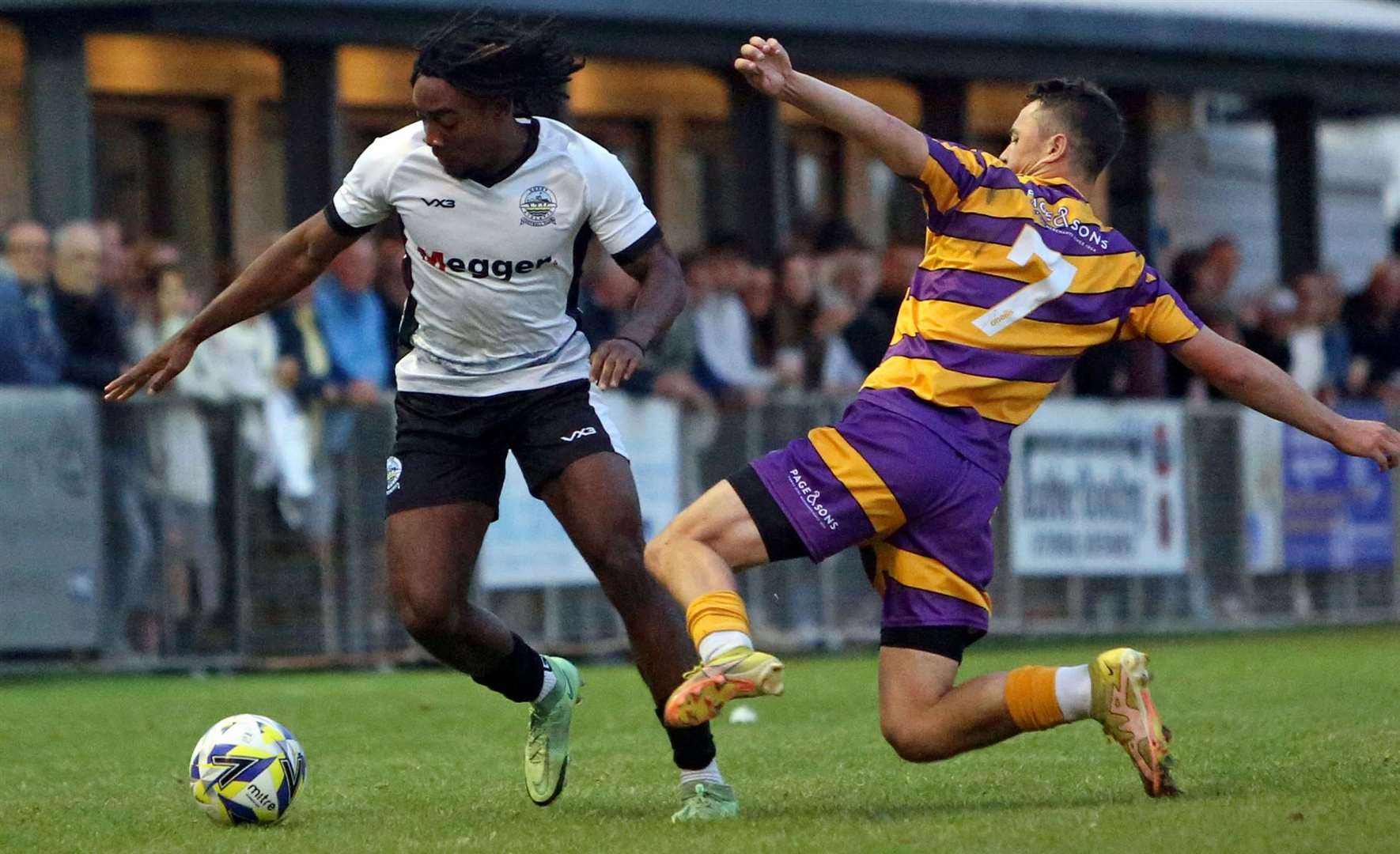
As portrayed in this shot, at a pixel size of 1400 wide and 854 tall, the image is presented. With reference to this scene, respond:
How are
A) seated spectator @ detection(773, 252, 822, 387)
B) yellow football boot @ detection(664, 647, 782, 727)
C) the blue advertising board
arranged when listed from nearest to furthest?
yellow football boot @ detection(664, 647, 782, 727)
seated spectator @ detection(773, 252, 822, 387)
the blue advertising board

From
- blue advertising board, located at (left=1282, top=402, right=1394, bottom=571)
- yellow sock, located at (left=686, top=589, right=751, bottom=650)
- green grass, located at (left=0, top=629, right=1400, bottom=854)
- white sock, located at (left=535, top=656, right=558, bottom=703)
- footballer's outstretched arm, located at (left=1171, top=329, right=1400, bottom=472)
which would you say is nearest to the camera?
green grass, located at (left=0, top=629, right=1400, bottom=854)

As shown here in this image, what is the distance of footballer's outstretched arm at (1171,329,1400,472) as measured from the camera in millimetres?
6570

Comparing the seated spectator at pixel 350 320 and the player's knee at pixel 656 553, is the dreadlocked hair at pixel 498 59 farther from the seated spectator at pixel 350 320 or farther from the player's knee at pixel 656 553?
the seated spectator at pixel 350 320

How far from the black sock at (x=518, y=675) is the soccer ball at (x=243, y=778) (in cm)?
78

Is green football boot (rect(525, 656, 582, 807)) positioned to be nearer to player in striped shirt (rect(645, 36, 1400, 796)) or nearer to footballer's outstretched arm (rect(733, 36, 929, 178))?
player in striped shirt (rect(645, 36, 1400, 796))

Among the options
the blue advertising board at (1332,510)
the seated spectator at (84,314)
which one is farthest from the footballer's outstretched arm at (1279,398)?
the blue advertising board at (1332,510)

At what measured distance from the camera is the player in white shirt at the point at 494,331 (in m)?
6.89

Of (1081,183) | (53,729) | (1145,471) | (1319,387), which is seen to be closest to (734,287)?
(1145,471)

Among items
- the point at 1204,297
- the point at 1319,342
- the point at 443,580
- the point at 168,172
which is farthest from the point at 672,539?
the point at 168,172

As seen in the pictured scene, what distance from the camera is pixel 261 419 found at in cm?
1345

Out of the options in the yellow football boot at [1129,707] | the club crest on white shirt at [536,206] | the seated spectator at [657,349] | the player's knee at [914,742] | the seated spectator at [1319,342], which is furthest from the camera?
the seated spectator at [1319,342]

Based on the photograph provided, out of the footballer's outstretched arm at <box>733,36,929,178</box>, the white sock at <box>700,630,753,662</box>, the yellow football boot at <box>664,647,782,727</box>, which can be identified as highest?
the footballer's outstretched arm at <box>733,36,929,178</box>

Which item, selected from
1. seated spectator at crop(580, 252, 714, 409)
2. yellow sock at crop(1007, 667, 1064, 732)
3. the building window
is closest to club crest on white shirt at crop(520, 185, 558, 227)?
yellow sock at crop(1007, 667, 1064, 732)

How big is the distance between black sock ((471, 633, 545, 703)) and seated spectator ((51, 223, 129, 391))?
645 centimetres
